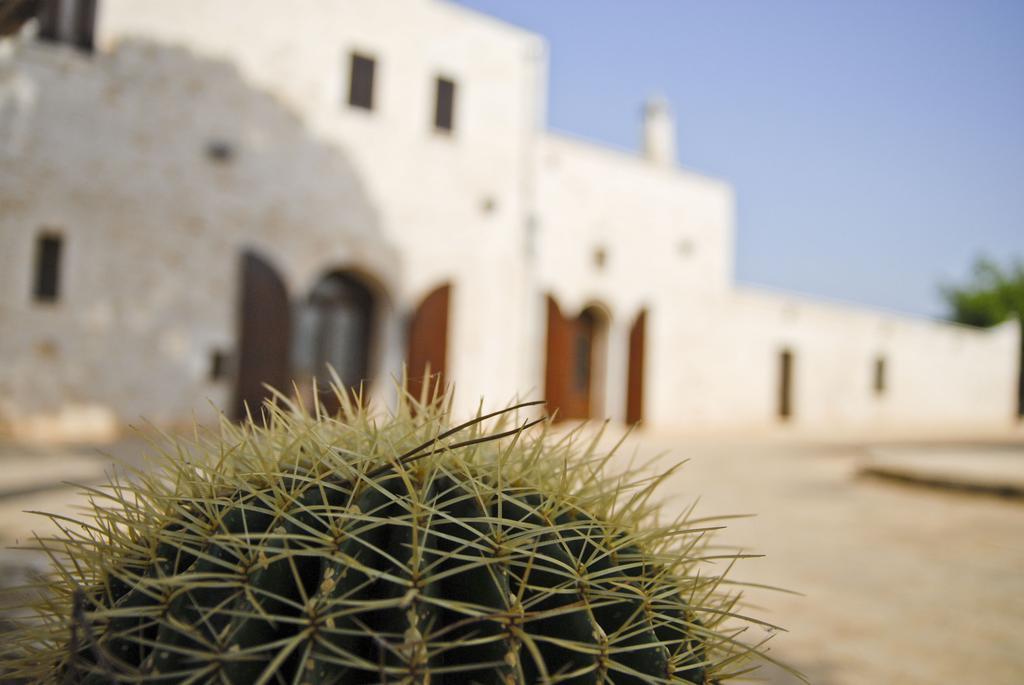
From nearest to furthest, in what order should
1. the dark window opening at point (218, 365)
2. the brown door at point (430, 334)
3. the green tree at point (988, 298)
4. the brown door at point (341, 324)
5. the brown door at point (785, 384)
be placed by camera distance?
the dark window opening at point (218, 365), the brown door at point (341, 324), the brown door at point (430, 334), the brown door at point (785, 384), the green tree at point (988, 298)

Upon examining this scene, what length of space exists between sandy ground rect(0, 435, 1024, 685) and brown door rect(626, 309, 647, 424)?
6470 mm

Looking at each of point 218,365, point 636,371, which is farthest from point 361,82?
point 636,371

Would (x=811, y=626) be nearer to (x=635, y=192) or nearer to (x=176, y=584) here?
(x=176, y=584)

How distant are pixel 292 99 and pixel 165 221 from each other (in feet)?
8.72

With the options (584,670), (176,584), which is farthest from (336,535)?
(584,670)

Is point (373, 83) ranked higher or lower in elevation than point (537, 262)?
higher

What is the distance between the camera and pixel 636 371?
15.0 m

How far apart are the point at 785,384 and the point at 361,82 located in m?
13.4

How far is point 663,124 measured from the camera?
17.3 metres

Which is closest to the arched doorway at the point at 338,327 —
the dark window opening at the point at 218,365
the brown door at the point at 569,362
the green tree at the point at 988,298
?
the dark window opening at the point at 218,365

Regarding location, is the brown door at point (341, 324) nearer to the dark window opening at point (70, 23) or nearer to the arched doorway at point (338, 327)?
the arched doorway at point (338, 327)

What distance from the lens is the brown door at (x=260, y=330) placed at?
9711mm

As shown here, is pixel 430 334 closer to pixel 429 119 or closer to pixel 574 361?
pixel 429 119

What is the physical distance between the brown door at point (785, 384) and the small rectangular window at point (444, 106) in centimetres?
1123
